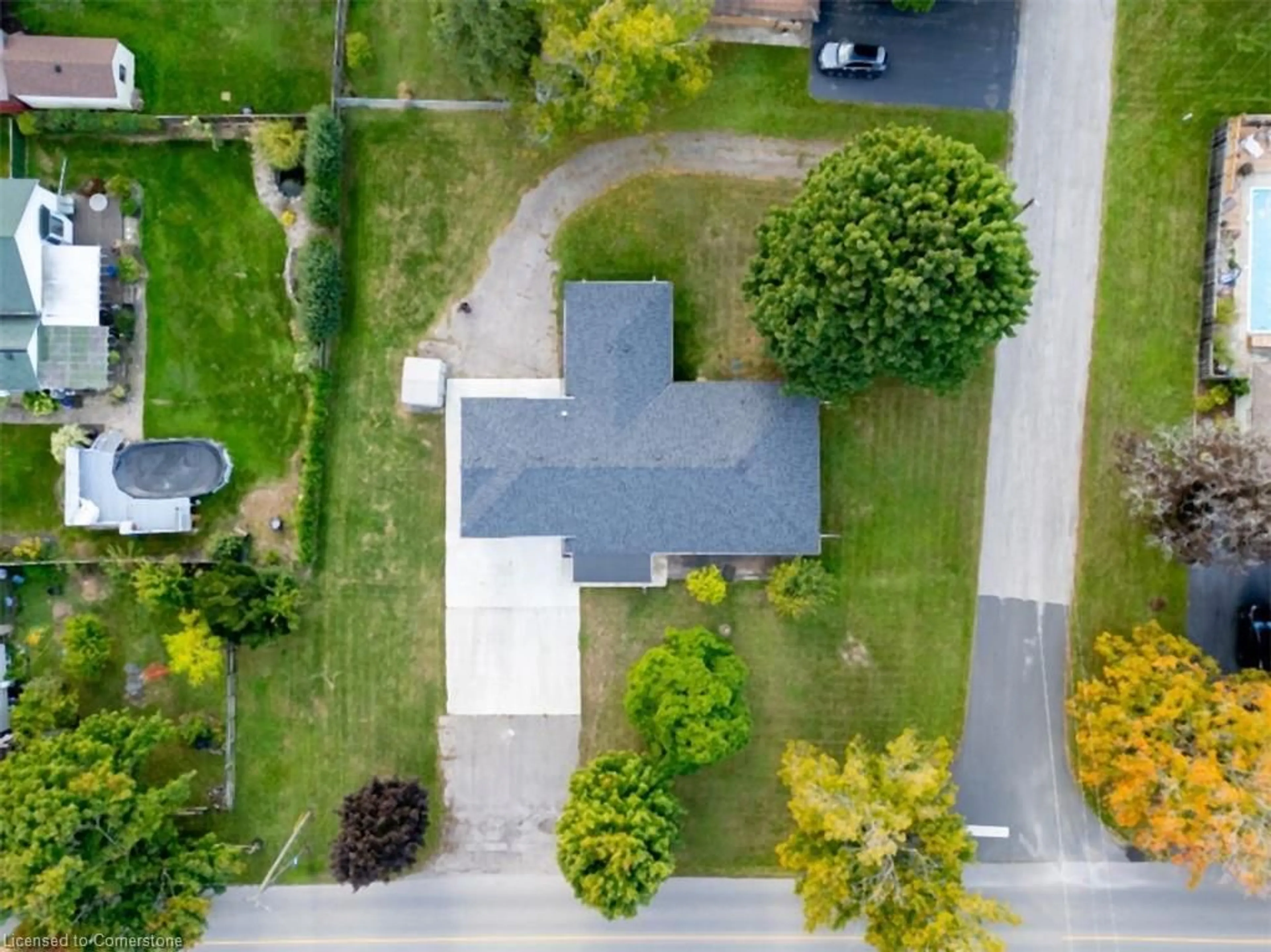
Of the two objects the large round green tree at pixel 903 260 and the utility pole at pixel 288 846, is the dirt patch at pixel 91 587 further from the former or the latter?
the large round green tree at pixel 903 260

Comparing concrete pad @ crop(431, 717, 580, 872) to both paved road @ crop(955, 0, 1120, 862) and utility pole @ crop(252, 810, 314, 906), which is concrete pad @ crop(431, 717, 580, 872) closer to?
utility pole @ crop(252, 810, 314, 906)

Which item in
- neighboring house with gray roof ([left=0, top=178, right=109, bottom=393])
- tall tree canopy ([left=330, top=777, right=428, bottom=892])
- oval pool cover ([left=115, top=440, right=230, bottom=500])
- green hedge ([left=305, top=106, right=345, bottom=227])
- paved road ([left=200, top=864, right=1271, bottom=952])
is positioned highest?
green hedge ([left=305, top=106, right=345, bottom=227])

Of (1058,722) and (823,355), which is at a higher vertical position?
(823,355)

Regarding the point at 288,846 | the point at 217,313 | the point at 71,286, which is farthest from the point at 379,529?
the point at 71,286

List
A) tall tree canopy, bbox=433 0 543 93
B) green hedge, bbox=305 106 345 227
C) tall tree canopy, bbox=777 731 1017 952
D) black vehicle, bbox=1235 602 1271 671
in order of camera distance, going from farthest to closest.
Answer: black vehicle, bbox=1235 602 1271 671
green hedge, bbox=305 106 345 227
tall tree canopy, bbox=433 0 543 93
tall tree canopy, bbox=777 731 1017 952

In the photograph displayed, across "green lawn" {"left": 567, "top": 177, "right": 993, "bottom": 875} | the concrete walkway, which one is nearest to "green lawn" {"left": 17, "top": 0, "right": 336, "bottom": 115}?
the concrete walkway

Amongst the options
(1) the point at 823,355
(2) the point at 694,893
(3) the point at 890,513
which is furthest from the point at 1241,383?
(2) the point at 694,893

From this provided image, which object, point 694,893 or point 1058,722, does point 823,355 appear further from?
point 694,893
